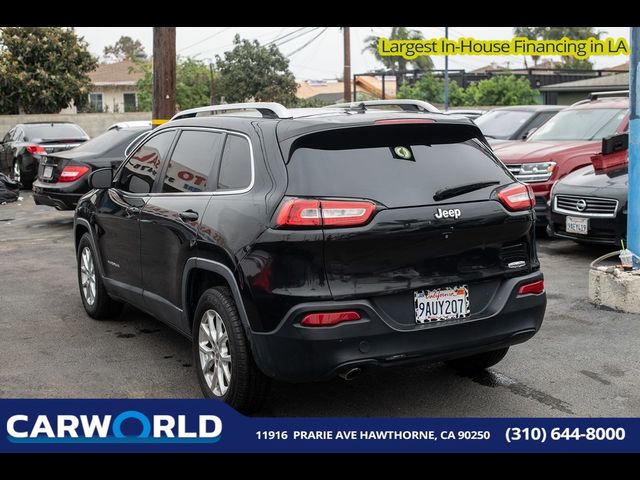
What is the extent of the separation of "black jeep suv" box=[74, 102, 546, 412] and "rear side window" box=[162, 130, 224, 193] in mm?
21

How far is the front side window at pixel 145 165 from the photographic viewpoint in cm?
594

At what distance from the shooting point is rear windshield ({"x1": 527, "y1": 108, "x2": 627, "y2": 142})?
11.6 metres

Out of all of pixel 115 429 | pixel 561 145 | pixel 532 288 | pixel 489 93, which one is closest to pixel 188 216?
pixel 115 429

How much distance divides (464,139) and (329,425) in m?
1.84

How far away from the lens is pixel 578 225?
9156mm

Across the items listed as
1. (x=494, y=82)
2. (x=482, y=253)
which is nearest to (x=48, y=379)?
(x=482, y=253)

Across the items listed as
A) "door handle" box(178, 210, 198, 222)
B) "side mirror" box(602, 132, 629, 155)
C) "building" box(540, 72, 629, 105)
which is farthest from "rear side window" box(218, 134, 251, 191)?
"building" box(540, 72, 629, 105)

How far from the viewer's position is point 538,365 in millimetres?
5691

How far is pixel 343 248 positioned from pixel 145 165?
2.49m

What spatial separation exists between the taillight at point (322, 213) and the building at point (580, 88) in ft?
115

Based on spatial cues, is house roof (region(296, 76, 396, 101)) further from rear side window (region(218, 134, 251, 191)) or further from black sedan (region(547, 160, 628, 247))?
rear side window (region(218, 134, 251, 191))

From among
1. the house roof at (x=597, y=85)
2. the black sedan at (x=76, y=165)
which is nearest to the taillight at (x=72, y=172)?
the black sedan at (x=76, y=165)

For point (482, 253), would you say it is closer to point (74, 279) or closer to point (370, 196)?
point (370, 196)

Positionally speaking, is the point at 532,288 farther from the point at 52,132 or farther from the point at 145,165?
the point at 52,132
